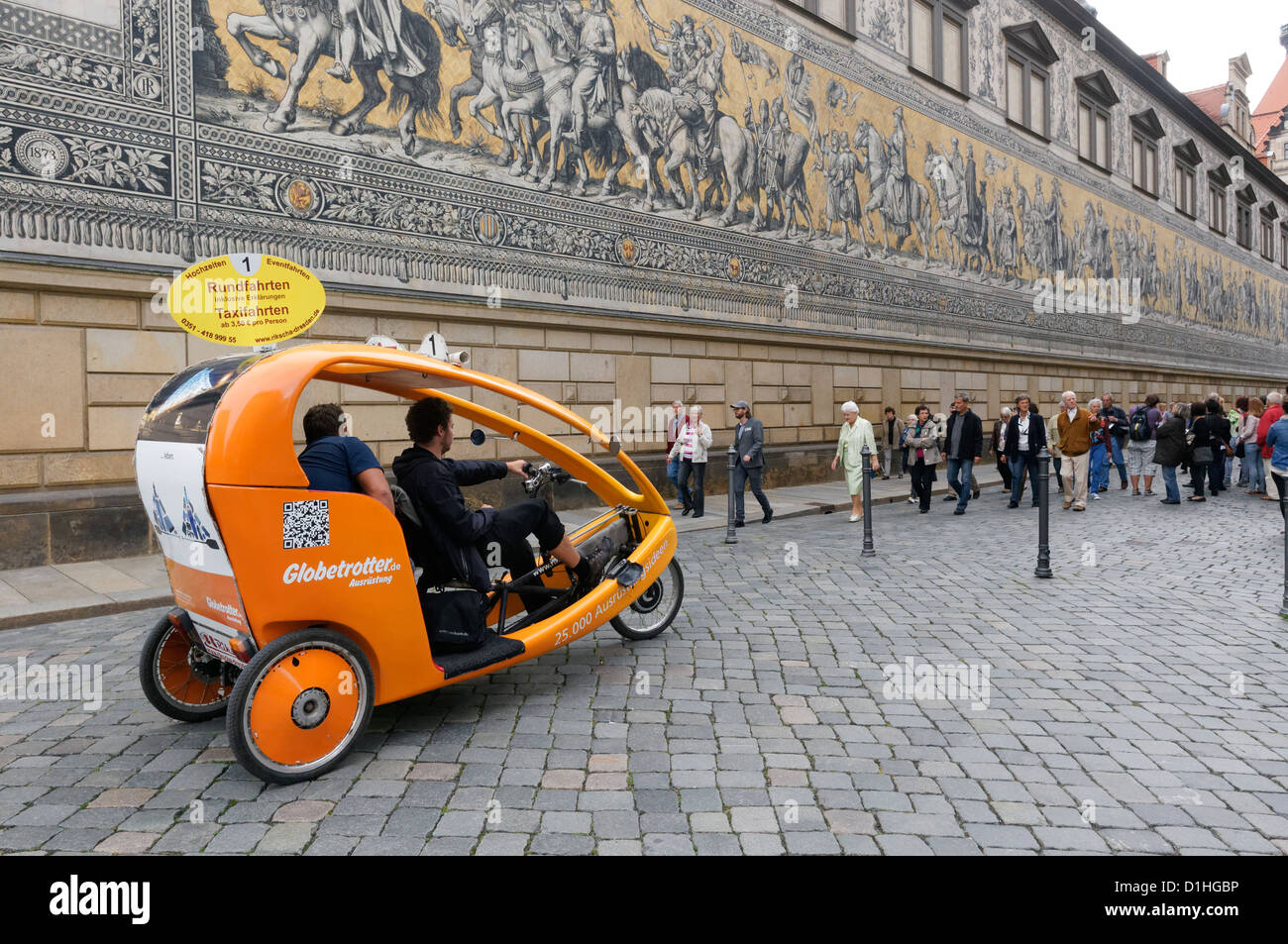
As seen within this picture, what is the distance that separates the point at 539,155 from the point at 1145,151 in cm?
3080

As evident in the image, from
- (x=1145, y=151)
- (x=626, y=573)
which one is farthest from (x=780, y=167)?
(x=1145, y=151)

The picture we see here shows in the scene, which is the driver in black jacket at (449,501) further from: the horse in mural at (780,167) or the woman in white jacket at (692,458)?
the horse in mural at (780,167)

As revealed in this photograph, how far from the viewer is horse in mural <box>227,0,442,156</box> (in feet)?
35.1

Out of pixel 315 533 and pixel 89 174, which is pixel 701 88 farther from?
pixel 315 533

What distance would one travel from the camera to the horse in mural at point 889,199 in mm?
20266

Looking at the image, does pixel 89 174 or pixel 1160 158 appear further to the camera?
pixel 1160 158

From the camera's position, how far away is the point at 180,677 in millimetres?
4398

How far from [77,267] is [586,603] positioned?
7539mm

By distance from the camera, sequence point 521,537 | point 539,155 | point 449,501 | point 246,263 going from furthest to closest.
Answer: point 539,155 < point 246,263 < point 521,537 < point 449,501

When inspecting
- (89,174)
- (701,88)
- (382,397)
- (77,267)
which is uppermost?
(701,88)

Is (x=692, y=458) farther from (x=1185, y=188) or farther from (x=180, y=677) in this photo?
(x=1185, y=188)

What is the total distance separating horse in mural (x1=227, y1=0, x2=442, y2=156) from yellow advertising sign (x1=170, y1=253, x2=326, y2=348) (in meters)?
3.64
